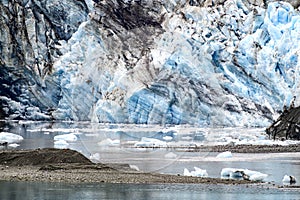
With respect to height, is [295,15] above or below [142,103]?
above

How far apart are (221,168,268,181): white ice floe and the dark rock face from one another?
102 ft

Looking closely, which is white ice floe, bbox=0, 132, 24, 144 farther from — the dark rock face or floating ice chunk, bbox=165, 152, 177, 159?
the dark rock face

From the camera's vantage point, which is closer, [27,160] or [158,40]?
[27,160]

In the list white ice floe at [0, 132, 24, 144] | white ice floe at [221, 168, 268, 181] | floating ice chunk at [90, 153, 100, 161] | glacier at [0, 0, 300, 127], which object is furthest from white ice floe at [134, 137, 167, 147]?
glacier at [0, 0, 300, 127]

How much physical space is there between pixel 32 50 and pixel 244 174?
116ft

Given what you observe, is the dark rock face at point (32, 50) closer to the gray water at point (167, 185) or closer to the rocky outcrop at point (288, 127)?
the gray water at point (167, 185)

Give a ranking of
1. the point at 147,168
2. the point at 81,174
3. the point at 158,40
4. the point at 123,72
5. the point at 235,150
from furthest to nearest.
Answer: the point at 158,40
the point at 123,72
the point at 235,150
the point at 147,168
the point at 81,174

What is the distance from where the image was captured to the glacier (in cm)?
3966

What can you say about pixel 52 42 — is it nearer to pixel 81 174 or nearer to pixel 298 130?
pixel 298 130

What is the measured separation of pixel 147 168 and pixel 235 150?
6851 millimetres

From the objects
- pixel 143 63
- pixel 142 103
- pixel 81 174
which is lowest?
pixel 81 174

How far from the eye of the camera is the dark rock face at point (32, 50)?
46188 mm

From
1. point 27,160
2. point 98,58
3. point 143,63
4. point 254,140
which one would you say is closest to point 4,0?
point 98,58

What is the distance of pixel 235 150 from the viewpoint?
2295 centimetres
